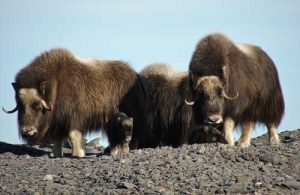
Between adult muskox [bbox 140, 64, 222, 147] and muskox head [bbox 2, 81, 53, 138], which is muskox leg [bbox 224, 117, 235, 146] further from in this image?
muskox head [bbox 2, 81, 53, 138]

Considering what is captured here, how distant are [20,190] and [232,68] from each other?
144 inches

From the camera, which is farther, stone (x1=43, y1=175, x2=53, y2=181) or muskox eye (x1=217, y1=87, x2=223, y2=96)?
muskox eye (x1=217, y1=87, x2=223, y2=96)

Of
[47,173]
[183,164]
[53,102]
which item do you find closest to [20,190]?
[47,173]

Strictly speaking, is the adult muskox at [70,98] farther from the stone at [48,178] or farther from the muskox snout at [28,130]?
the stone at [48,178]

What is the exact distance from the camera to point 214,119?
875 centimetres

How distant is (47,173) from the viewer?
7074 mm

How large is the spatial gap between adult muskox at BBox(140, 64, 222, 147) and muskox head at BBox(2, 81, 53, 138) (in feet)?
4.97

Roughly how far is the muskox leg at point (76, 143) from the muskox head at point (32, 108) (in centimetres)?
38

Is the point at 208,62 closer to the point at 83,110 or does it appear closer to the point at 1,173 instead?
the point at 83,110

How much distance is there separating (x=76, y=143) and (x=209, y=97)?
5.79 ft

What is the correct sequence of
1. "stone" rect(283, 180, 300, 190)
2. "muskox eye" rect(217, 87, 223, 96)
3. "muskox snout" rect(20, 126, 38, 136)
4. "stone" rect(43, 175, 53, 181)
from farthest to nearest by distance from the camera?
1. "muskox snout" rect(20, 126, 38, 136)
2. "muskox eye" rect(217, 87, 223, 96)
3. "stone" rect(43, 175, 53, 181)
4. "stone" rect(283, 180, 300, 190)

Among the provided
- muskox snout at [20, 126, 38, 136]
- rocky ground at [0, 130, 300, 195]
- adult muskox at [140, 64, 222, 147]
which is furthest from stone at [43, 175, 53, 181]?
adult muskox at [140, 64, 222, 147]

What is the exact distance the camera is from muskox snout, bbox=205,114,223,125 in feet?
28.7

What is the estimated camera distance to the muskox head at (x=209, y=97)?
8789mm
